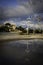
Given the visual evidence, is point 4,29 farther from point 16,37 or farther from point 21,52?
point 21,52

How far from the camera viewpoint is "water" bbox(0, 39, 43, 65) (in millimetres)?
1677

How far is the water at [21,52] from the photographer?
1677 mm

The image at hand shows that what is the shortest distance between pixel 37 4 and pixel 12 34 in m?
0.51

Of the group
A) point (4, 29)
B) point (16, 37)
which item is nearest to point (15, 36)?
point (16, 37)

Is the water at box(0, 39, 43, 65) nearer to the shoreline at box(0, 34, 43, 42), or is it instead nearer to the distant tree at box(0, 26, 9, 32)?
the shoreline at box(0, 34, 43, 42)

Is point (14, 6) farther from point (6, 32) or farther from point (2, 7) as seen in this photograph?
point (6, 32)

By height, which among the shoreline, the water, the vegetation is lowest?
the water

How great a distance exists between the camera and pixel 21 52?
68.1 inches

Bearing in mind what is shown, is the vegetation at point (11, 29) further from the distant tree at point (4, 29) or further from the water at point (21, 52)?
the water at point (21, 52)

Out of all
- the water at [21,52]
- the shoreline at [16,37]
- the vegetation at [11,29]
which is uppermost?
the vegetation at [11,29]

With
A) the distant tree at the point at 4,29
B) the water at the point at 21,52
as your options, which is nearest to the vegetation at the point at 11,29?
the distant tree at the point at 4,29

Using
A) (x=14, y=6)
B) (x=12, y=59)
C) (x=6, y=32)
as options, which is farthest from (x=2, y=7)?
(x=12, y=59)

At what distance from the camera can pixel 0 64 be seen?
1.67m

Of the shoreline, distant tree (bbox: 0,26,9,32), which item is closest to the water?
the shoreline
